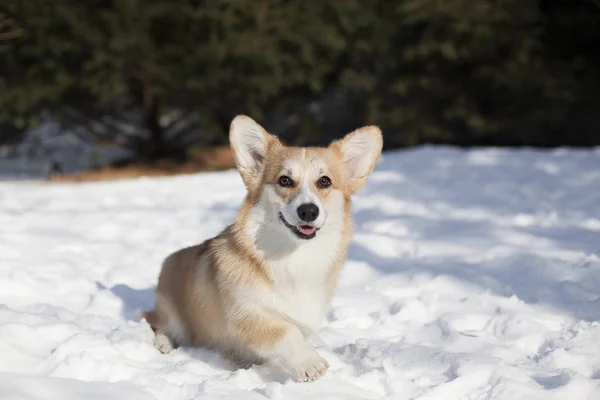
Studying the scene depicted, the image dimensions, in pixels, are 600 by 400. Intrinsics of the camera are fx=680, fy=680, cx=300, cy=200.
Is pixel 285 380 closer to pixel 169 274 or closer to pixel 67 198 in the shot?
pixel 169 274

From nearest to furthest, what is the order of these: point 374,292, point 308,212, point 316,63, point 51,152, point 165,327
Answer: point 308,212 → point 165,327 → point 374,292 → point 316,63 → point 51,152

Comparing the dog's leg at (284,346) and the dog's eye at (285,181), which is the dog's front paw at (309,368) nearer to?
the dog's leg at (284,346)

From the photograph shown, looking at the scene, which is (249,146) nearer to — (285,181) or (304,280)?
(285,181)

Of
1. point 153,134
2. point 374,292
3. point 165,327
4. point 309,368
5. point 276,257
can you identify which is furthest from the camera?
point 153,134

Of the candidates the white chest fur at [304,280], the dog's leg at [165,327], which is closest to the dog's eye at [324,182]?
the white chest fur at [304,280]

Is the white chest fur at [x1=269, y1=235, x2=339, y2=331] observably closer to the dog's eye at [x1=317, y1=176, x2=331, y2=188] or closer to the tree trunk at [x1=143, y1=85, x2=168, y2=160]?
the dog's eye at [x1=317, y1=176, x2=331, y2=188]

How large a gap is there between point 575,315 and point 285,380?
1.70 metres

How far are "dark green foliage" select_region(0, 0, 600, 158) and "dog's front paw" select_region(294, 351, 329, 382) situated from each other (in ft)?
26.6

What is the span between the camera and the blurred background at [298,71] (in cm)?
1047

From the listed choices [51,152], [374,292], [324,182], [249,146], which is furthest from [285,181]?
[51,152]

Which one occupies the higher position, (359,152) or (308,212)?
(359,152)

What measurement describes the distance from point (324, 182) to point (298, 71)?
27.3 feet

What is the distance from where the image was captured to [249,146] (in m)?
3.25

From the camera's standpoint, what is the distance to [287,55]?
1098 cm
